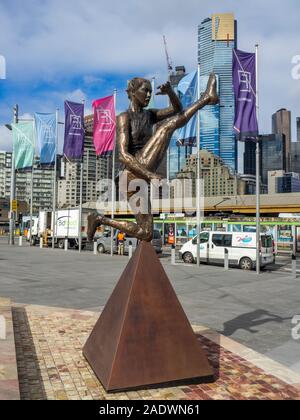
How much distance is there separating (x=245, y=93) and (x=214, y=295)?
8788 millimetres

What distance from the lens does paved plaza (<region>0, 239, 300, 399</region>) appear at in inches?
173

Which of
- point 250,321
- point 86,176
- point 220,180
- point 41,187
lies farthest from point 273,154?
point 250,321

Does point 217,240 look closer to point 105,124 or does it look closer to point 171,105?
point 105,124

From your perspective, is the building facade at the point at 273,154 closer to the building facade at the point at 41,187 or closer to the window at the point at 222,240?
the building facade at the point at 41,187

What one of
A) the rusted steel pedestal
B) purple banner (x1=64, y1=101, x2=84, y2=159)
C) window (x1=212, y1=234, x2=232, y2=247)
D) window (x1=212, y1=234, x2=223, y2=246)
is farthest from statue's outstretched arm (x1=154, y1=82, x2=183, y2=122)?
purple banner (x1=64, y1=101, x2=84, y2=159)

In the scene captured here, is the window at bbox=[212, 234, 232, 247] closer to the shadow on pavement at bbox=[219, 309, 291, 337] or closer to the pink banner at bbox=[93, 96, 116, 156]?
the pink banner at bbox=[93, 96, 116, 156]

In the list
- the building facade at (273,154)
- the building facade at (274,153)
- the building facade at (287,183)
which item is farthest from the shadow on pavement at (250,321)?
the building facade at (274,153)

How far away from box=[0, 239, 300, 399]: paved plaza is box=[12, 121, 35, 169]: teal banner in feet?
44.5

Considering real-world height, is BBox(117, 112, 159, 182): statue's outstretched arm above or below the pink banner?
below

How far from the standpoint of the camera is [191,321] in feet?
25.8

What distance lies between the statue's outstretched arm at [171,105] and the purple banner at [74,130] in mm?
18851

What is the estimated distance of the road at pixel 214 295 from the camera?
7152 mm

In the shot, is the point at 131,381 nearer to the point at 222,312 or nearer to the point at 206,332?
the point at 206,332

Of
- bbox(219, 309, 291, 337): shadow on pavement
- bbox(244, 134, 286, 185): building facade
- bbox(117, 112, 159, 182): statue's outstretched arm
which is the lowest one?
bbox(219, 309, 291, 337): shadow on pavement
